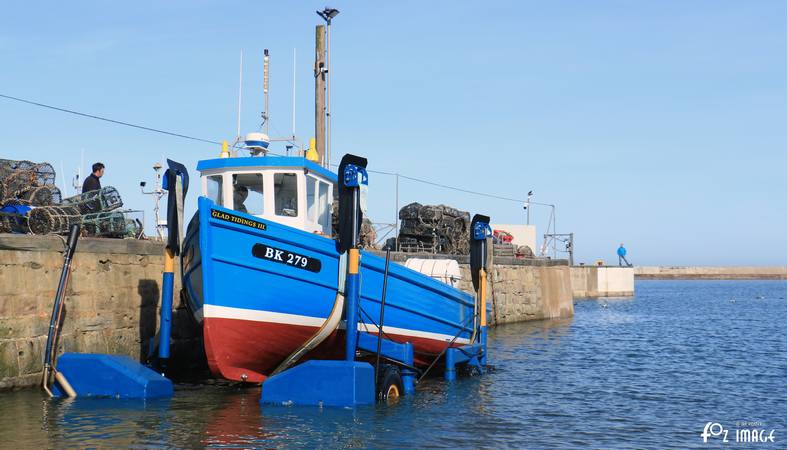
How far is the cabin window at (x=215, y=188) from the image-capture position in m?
13.1

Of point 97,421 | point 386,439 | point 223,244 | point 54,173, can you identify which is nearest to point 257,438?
point 386,439

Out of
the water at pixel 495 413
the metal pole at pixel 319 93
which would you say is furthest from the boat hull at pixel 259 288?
the metal pole at pixel 319 93

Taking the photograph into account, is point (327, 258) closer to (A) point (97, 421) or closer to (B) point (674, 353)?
(A) point (97, 421)

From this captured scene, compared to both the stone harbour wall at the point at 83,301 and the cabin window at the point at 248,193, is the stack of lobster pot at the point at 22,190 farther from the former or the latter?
the cabin window at the point at 248,193

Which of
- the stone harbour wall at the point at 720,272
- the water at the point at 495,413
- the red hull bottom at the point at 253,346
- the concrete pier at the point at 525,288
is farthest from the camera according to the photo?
the stone harbour wall at the point at 720,272

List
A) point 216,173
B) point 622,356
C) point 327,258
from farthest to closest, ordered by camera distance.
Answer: point 622,356 < point 216,173 < point 327,258

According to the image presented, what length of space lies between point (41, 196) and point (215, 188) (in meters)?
3.17

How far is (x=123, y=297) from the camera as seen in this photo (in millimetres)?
13031

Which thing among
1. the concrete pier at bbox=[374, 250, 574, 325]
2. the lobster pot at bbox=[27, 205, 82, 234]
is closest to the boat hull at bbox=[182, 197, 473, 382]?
the lobster pot at bbox=[27, 205, 82, 234]

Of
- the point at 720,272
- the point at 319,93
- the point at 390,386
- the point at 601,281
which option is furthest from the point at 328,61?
the point at 720,272

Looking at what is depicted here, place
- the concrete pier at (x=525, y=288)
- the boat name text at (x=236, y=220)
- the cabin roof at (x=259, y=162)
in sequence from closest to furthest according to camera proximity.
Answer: the boat name text at (x=236, y=220) < the cabin roof at (x=259, y=162) < the concrete pier at (x=525, y=288)

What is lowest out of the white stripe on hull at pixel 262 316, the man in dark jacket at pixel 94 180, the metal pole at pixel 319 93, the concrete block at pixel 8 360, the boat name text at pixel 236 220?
the concrete block at pixel 8 360

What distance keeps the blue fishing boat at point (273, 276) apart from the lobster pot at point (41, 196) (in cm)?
284

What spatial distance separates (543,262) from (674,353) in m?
12.4
